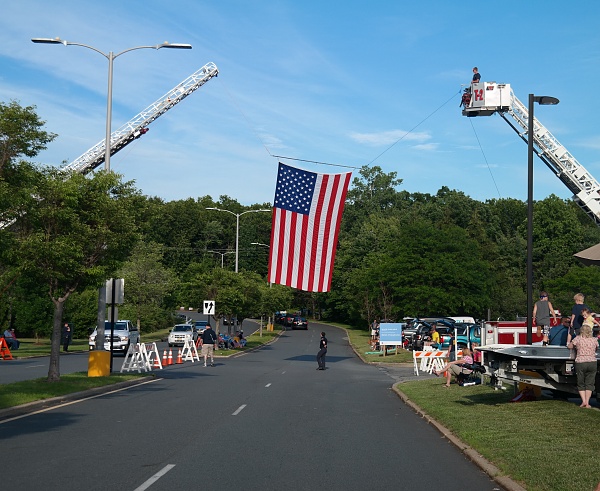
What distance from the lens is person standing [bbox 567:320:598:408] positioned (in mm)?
13008

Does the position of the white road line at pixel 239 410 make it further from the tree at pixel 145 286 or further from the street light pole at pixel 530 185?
the tree at pixel 145 286

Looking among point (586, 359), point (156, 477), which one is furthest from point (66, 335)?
point (156, 477)

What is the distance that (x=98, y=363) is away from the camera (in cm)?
2284

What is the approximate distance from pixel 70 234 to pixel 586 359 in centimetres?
1340

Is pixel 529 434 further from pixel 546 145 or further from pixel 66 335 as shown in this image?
pixel 66 335

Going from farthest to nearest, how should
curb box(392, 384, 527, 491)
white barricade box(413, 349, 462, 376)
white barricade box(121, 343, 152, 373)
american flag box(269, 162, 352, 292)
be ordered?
white barricade box(413, 349, 462, 376) → american flag box(269, 162, 352, 292) → white barricade box(121, 343, 152, 373) → curb box(392, 384, 527, 491)

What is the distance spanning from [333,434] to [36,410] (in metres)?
6.66

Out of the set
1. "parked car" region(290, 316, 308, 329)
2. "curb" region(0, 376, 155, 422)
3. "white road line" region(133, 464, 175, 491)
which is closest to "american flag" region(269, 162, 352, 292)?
"curb" region(0, 376, 155, 422)

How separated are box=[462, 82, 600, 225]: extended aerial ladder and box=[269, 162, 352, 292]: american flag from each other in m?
12.5

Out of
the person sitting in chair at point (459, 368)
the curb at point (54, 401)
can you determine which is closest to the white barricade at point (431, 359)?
the person sitting in chair at point (459, 368)

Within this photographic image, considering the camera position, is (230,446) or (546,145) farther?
(546,145)

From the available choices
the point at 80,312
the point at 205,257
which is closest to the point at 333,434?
the point at 80,312

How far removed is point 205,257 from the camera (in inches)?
4710

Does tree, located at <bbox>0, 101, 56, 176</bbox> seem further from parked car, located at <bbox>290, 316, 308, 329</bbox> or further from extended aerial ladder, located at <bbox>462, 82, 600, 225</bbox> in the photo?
parked car, located at <bbox>290, 316, 308, 329</bbox>
